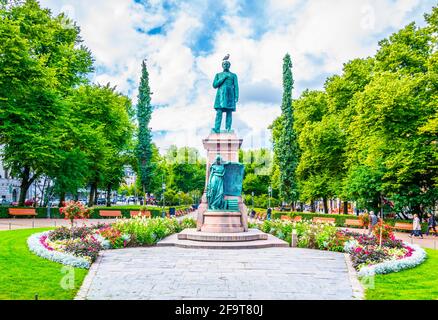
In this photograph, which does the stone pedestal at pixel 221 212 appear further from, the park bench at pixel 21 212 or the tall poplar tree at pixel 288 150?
the tall poplar tree at pixel 288 150

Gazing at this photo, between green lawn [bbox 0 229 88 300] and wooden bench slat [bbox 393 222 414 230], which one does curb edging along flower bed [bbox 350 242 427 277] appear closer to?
green lawn [bbox 0 229 88 300]

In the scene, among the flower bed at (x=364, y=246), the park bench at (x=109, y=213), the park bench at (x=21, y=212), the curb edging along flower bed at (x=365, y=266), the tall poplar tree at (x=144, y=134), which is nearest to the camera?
the curb edging along flower bed at (x=365, y=266)

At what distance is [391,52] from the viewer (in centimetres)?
3119

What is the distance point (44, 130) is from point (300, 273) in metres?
25.8

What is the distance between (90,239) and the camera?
14.7 m

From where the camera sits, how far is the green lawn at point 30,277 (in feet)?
27.1

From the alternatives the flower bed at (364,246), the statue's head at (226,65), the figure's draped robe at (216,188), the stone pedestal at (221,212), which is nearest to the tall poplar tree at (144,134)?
the flower bed at (364,246)

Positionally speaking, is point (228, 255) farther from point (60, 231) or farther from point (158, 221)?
point (60, 231)

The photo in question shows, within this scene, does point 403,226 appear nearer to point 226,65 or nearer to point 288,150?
point 226,65

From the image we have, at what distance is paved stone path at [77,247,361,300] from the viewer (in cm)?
874

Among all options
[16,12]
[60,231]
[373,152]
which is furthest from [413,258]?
[16,12]

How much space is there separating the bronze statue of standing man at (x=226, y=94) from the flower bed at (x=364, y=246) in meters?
5.89

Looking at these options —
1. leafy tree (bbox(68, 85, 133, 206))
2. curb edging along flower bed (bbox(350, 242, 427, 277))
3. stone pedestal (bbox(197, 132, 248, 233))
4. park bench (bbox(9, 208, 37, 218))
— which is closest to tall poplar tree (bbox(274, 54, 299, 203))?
leafy tree (bbox(68, 85, 133, 206))
